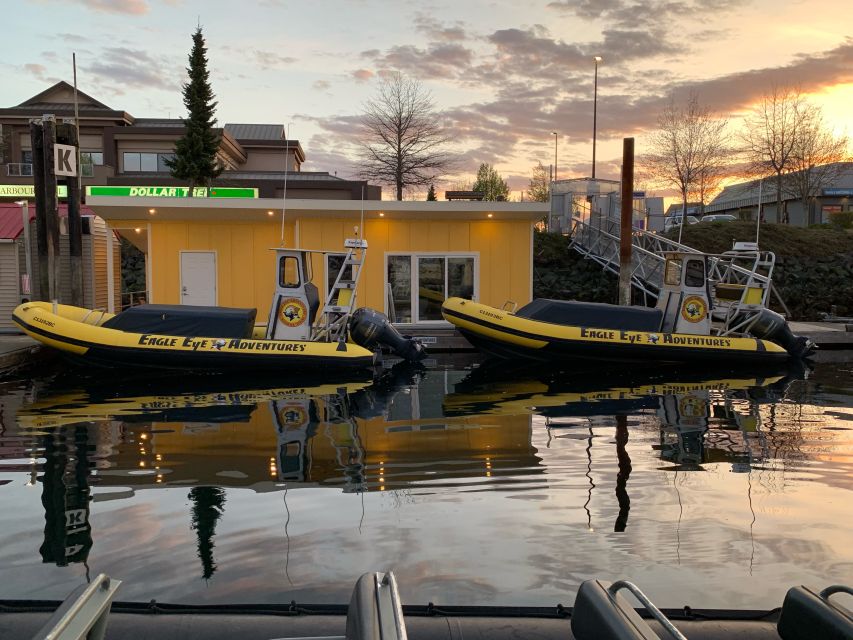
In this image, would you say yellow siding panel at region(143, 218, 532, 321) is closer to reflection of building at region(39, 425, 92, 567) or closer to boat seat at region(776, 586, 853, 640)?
reflection of building at region(39, 425, 92, 567)

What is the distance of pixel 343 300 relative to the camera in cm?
1328

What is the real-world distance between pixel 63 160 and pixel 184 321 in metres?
5.22

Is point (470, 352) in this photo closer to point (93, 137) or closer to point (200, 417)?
point (200, 417)

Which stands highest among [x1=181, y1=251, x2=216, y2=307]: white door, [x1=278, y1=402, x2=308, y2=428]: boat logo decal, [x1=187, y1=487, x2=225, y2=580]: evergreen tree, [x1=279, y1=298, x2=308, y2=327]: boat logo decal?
[x1=181, y1=251, x2=216, y2=307]: white door

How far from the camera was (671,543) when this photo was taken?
469 centimetres

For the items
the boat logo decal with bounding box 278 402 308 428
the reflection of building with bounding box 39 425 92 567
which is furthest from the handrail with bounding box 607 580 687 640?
the boat logo decal with bounding box 278 402 308 428

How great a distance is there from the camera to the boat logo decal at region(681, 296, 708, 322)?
13.9 meters

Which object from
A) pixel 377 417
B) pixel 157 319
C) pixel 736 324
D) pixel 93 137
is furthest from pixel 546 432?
pixel 93 137

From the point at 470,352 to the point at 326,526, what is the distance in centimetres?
1161

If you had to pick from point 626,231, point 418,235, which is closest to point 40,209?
point 418,235

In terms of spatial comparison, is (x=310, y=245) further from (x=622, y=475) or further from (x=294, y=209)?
(x=622, y=475)

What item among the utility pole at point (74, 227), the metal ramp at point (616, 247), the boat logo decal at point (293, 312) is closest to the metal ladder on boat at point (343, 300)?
the boat logo decal at point (293, 312)

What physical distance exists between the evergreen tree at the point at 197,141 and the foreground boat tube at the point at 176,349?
1078 inches

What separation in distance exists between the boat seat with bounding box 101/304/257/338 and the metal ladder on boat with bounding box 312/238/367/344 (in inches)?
55.9
